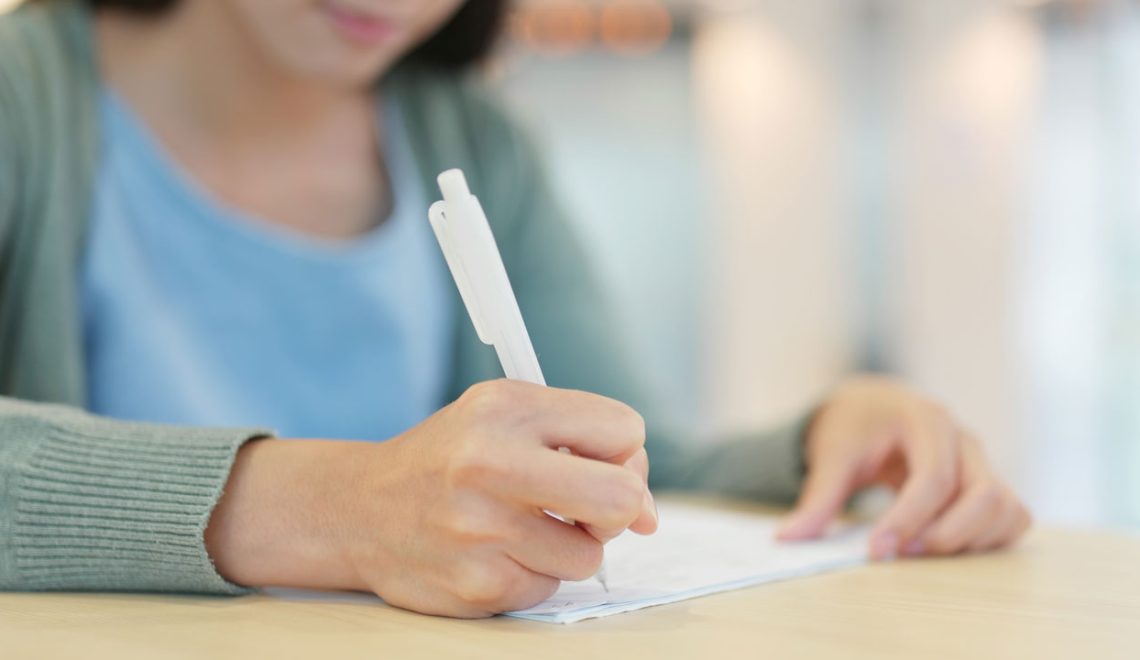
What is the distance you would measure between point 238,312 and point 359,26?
0.73ft

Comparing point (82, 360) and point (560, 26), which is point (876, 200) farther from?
point (82, 360)

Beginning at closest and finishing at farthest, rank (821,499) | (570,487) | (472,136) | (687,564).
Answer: (570,487), (687,564), (821,499), (472,136)

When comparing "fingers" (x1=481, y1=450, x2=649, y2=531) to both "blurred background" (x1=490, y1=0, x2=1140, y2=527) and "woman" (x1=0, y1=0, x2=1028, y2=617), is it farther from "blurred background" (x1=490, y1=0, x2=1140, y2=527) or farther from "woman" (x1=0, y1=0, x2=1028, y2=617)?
"blurred background" (x1=490, y1=0, x2=1140, y2=527)

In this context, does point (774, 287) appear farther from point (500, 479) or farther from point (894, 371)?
point (500, 479)

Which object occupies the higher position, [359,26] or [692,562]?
[359,26]

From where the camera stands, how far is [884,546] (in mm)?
583

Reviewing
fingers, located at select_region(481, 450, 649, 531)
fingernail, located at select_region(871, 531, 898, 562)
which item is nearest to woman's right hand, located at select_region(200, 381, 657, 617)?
fingers, located at select_region(481, 450, 649, 531)

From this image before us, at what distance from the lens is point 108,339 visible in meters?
0.78

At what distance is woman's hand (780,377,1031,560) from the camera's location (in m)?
0.60

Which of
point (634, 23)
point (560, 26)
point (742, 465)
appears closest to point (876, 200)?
point (634, 23)

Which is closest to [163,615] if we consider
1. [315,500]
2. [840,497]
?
[315,500]

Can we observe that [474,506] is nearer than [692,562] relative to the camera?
Yes

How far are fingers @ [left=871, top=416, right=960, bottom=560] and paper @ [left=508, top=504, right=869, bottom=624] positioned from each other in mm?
17

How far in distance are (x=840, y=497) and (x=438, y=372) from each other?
0.40m
